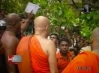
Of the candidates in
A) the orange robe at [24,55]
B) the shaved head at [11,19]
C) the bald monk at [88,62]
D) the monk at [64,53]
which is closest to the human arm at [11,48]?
the orange robe at [24,55]

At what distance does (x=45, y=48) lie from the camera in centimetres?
462

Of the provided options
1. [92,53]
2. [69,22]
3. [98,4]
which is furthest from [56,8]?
[92,53]

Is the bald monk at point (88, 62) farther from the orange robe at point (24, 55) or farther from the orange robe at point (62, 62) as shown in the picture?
the orange robe at point (62, 62)

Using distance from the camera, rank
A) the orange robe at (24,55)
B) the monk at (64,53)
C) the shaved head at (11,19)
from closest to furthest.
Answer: the orange robe at (24,55) < the shaved head at (11,19) < the monk at (64,53)

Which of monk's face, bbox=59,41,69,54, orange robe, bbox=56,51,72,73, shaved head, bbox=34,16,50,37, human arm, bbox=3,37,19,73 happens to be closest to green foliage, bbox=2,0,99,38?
monk's face, bbox=59,41,69,54

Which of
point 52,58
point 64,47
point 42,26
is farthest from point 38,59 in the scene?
point 64,47

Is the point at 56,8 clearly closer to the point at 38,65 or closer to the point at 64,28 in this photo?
the point at 64,28

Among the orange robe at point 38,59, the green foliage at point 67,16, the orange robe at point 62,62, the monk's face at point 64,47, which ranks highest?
the green foliage at point 67,16

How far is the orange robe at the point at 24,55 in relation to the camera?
4742mm

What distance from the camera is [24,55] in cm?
479

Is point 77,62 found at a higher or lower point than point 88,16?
lower

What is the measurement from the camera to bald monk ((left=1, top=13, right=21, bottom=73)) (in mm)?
5041

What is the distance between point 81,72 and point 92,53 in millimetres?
279

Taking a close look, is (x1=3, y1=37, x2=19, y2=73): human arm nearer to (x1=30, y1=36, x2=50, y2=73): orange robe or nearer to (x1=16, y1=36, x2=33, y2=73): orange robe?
(x1=16, y1=36, x2=33, y2=73): orange robe
